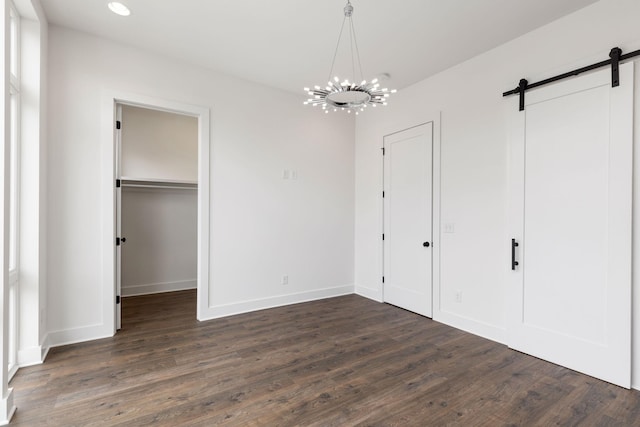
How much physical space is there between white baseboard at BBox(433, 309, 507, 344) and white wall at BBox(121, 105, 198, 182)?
4574 millimetres

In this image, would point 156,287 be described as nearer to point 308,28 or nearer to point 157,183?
point 157,183

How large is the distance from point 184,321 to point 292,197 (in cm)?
222

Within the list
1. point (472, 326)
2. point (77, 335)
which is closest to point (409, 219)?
point (472, 326)

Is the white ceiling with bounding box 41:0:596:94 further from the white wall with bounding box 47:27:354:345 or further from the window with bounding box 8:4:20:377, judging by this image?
the window with bounding box 8:4:20:377

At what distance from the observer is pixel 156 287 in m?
5.31

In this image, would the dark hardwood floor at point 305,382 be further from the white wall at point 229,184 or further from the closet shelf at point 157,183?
the closet shelf at point 157,183

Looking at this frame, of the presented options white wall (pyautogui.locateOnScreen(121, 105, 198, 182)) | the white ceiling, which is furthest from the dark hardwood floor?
the white ceiling

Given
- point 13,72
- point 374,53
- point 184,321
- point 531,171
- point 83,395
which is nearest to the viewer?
point 83,395

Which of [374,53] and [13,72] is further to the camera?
[374,53]

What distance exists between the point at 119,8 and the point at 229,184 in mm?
2088

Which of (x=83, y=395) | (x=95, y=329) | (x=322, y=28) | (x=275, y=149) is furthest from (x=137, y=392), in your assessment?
(x=322, y=28)

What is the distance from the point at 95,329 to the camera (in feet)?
10.9

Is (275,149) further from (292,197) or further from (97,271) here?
(97,271)

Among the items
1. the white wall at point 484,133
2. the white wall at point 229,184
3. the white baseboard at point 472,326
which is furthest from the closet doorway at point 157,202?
the white baseboard at point 472,326
